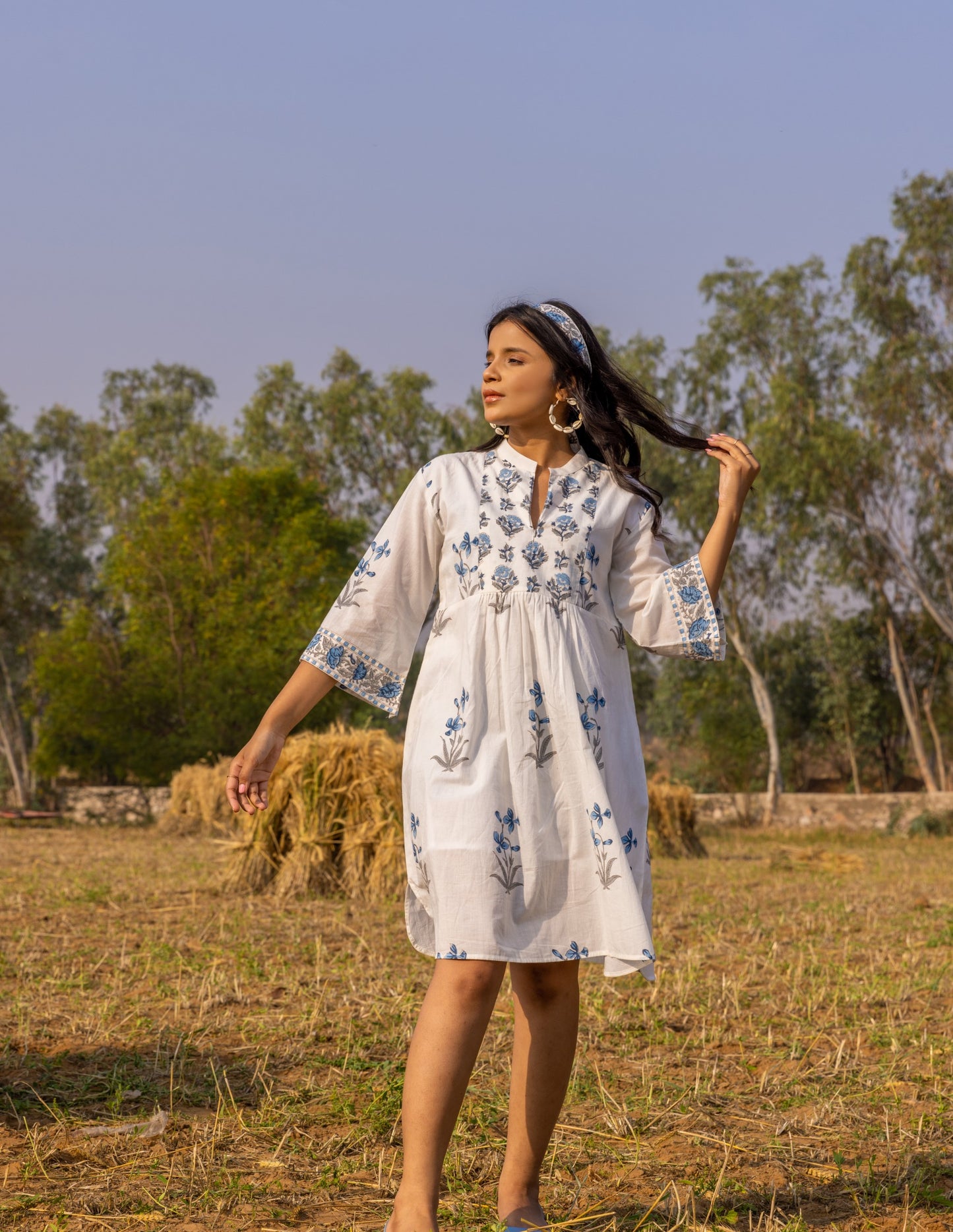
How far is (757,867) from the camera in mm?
11086

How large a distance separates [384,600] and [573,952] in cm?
77

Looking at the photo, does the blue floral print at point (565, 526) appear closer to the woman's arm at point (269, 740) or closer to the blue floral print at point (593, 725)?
the blue floral print at point (593, 725)

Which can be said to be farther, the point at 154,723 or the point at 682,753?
the point at 682,753

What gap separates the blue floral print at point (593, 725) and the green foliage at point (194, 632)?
15.1m

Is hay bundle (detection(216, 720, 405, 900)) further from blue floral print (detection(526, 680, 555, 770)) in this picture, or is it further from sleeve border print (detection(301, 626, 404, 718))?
blue floral print (detection(526, 680, 555, 770))

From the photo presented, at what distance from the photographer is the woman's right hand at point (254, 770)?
218 centimetres

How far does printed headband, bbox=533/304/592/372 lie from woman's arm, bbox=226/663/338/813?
84cm

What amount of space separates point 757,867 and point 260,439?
955 inches

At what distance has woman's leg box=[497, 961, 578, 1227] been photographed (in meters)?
2.21

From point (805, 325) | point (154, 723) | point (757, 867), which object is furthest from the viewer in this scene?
point (805, 325)

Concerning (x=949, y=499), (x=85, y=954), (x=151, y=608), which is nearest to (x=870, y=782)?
(x=949, y=499)

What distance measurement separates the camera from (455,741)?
84.1 inches

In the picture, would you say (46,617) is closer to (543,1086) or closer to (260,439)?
(260,439)

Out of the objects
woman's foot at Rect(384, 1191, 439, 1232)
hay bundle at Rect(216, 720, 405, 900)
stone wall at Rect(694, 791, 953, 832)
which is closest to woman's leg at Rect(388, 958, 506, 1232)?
woman's foot at Rect(384, 1191, 439, 1232)
